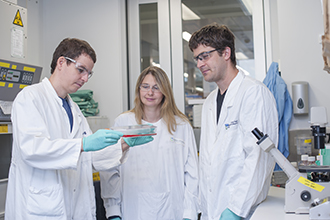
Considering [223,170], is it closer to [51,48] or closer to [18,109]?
[18,109]

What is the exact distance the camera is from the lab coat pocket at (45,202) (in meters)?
1.51

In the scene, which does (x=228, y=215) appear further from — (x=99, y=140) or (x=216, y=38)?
(x=216, y=38)

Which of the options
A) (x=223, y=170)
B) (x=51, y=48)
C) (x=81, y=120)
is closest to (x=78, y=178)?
(x=81, y=120)

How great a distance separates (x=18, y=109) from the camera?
1.50 metres

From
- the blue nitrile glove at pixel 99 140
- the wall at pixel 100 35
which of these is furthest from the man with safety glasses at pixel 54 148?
the wall at pixel 100 35

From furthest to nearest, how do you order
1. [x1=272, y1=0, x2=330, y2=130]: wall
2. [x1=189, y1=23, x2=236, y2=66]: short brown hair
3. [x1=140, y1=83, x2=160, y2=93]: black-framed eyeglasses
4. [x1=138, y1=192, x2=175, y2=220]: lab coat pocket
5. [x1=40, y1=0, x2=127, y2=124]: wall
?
1. [x1=40, y1=0, x2=127, y2=124]: wall
2. [x1=272, y1=0, x2=330, y2=130]: wall
3. [x1=140, y1=83, x2=160, y2=93]: black-framed eyeglasses
4. [x1=138, y1=192, x2=175, y2=220]: lab coat pocket
5. [x1=189, y1=23, x2=236, y2=66]: short brown hair

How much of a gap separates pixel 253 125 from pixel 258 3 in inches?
89.7

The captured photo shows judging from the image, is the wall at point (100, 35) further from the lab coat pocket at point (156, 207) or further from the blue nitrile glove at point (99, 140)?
the blue nitrile glove at point (99, 140)

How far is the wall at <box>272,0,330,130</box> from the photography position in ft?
9.11

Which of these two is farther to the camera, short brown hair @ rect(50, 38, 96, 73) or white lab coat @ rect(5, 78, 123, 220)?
short brown hair @ rect(50, 38, 96, 73)

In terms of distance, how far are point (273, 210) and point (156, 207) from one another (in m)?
0.77

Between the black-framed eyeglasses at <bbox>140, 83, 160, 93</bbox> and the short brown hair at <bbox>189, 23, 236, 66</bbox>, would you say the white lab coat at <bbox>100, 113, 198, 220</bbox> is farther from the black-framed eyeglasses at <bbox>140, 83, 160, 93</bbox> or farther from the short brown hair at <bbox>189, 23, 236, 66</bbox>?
the short brown hair at <bbox>189, 23, 236, 66</bbox>

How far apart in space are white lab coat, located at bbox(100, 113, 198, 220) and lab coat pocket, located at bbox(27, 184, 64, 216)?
1.64 ft

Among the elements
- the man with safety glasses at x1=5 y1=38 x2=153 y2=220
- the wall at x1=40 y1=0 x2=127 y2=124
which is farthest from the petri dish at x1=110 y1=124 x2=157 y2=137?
the wall at x1=40 y1=0 x2=127 y2=124
